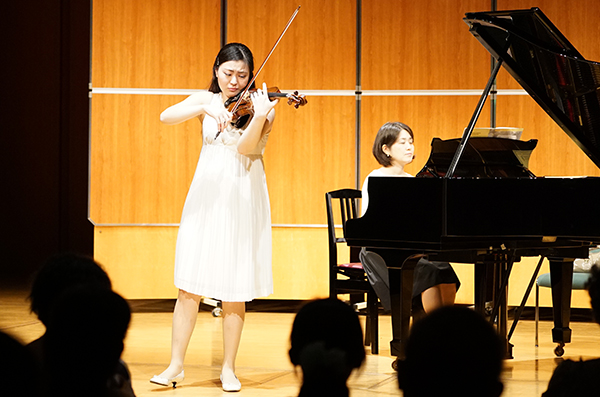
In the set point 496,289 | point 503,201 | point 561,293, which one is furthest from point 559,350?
point 503,201

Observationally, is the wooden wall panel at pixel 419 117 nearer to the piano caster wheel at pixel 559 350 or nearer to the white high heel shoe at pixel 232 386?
the piano caster wheel at pixel 559 350

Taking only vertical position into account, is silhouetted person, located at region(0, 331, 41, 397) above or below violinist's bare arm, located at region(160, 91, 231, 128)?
below

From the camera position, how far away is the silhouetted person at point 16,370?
0.99 m

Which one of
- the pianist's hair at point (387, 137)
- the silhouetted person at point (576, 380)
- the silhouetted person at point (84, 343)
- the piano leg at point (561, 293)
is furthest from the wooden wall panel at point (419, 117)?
the silhouetted person at point (84, 343)

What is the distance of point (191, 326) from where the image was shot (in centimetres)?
340

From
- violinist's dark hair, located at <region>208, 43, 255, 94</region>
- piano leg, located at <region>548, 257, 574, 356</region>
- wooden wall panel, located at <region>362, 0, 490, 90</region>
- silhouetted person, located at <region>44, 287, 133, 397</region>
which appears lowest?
piano leg, located at <region>548, 257, 574, 356</region>

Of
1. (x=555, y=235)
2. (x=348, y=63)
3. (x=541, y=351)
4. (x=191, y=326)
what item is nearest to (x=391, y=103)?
(x=348, y=63)

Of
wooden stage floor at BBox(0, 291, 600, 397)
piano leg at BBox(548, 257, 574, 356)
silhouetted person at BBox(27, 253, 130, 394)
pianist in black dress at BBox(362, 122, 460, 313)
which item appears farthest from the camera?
piano leg at BBox(548, 257, 574, 356)

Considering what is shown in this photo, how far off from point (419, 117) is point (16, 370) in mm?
5033

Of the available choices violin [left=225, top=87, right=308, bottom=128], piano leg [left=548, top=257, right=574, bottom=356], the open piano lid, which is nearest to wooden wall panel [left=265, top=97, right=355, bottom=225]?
piano leg [left=548, top=257, right=574, bottom=356]

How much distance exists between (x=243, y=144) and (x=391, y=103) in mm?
2775

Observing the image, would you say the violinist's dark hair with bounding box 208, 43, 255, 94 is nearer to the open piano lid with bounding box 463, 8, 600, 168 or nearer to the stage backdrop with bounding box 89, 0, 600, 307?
the open piano lid with bounding box 463, 8, 600, 168

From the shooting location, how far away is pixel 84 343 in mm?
1216

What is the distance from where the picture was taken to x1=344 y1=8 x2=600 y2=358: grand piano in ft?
10.8
